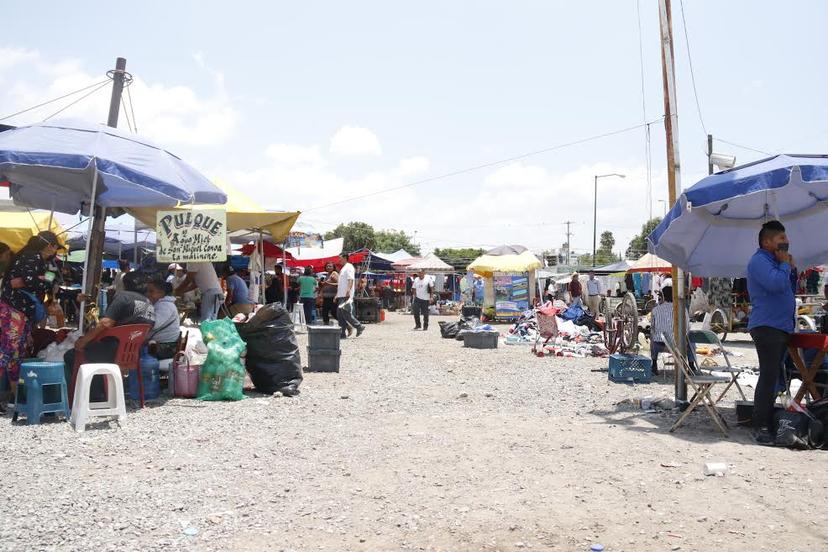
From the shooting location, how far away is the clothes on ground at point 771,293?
6.01m

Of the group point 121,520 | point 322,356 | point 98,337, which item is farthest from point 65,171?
point 121,520

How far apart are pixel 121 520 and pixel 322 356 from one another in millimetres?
6248

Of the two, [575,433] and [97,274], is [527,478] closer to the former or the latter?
[575,433]

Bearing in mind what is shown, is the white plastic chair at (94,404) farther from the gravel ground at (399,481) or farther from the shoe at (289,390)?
the shoe at (289,390)

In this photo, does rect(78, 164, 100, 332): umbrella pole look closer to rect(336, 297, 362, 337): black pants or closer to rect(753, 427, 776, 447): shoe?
rect(753, 427, 776, 447): shoe

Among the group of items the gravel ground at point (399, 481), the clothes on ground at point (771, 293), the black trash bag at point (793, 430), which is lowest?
the gravel ground at point (399, 481)

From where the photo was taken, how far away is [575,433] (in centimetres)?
624

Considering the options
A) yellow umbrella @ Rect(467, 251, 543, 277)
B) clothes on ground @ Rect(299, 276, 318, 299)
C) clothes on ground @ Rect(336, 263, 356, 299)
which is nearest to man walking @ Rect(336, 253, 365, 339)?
clothes on ground @ Rect(336, 263, 356, 299)

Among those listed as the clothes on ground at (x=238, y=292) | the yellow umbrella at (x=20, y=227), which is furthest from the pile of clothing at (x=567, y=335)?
the yellow umbrella at (x=20, y=227)

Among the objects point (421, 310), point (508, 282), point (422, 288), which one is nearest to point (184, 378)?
point (422, 288)

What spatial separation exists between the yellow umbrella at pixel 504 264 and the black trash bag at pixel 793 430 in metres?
18.6

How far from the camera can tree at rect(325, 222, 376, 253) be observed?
73.1 meters

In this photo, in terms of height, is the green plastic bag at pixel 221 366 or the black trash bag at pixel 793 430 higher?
the green plastic bag at pixel 221 366

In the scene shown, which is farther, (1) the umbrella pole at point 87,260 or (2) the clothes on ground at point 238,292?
(2) the clothes on ground at point 238,292
